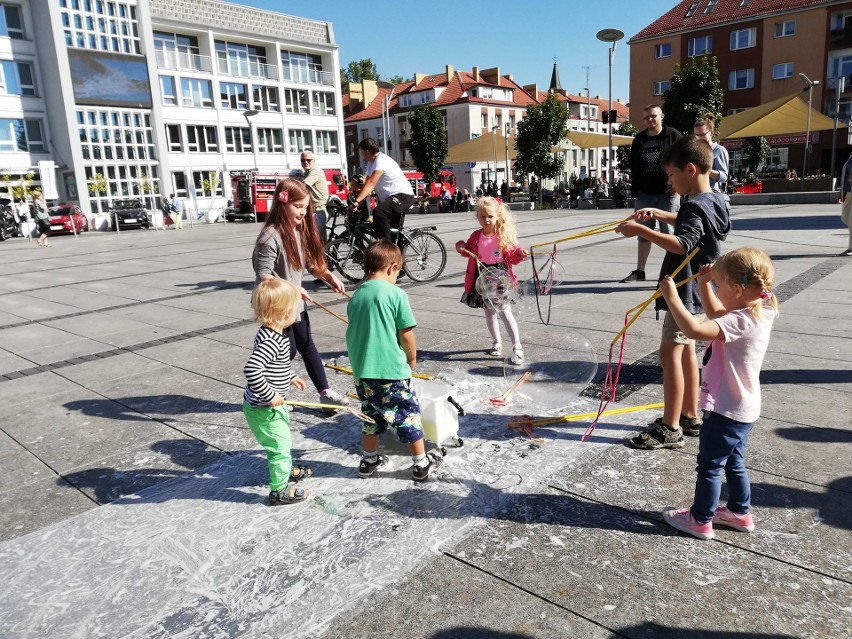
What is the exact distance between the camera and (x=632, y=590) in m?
2.37

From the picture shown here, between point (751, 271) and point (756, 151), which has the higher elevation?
point (756, 151)

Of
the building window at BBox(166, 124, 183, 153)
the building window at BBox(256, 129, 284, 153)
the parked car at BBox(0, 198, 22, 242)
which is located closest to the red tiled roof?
the building window at BBox(256, 129, 284, 153)

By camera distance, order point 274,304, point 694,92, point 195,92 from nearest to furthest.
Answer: point 274,304, point 694,92, point 195,92

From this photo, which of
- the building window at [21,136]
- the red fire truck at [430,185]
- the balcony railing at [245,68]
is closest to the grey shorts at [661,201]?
the red fire truck at [430,185]

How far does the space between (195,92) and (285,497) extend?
4844 cm

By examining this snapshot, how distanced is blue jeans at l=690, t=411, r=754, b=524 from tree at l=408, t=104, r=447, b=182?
5219 cm

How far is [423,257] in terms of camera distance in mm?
9711

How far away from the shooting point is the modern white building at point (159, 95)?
125 ft

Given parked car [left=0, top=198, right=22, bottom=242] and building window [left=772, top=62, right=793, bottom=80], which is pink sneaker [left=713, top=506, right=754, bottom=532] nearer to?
parked car [left=0, top=198, right=22, bottom=242]

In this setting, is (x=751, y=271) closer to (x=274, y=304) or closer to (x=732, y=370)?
(x=732, y=370)

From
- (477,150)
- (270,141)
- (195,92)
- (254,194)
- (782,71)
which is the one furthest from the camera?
(270,141)

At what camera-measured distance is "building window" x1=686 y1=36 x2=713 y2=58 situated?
49375mm

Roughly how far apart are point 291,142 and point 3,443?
5043cm

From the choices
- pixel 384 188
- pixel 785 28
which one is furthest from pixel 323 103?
pixel 384 188
